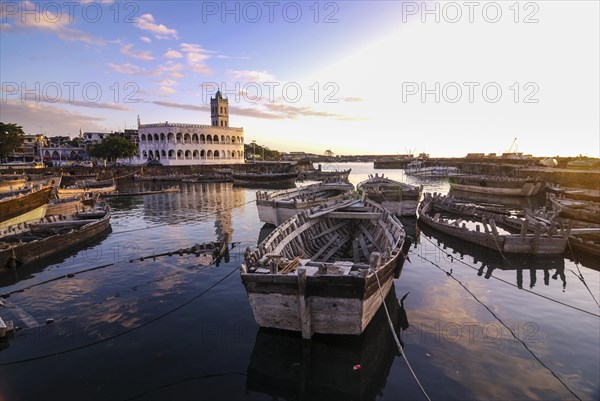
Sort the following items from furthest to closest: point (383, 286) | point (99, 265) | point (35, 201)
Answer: point (35, 201)
point (99, 265)
point (383, 286)

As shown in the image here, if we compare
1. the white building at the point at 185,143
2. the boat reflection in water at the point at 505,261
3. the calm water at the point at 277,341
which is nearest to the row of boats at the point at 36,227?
the calm water at the point at 277,341

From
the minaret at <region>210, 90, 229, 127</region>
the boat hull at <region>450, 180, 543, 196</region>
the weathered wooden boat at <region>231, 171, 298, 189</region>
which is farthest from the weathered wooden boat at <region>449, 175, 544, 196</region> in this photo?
the minaret at <region>210, 90, 229, 127</region>

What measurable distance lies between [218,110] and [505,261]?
12053 cm

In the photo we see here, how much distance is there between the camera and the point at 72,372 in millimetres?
10461

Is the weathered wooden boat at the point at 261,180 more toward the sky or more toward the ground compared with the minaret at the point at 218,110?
more toward the ground

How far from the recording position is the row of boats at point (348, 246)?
10632 millimetres

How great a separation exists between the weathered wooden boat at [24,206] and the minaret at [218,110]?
9780 cm

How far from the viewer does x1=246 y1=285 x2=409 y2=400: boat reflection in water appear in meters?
9.61

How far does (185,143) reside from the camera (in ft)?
333

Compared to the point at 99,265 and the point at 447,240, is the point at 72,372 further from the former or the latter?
the point at 447,240

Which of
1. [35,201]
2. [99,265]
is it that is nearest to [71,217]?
[35,201]

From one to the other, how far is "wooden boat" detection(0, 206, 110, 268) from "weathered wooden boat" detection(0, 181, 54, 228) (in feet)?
6.78

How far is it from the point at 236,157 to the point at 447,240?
3747 inches

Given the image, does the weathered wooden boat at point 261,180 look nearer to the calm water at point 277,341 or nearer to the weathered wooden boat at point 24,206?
the weathered wooden boat at point 24,206
